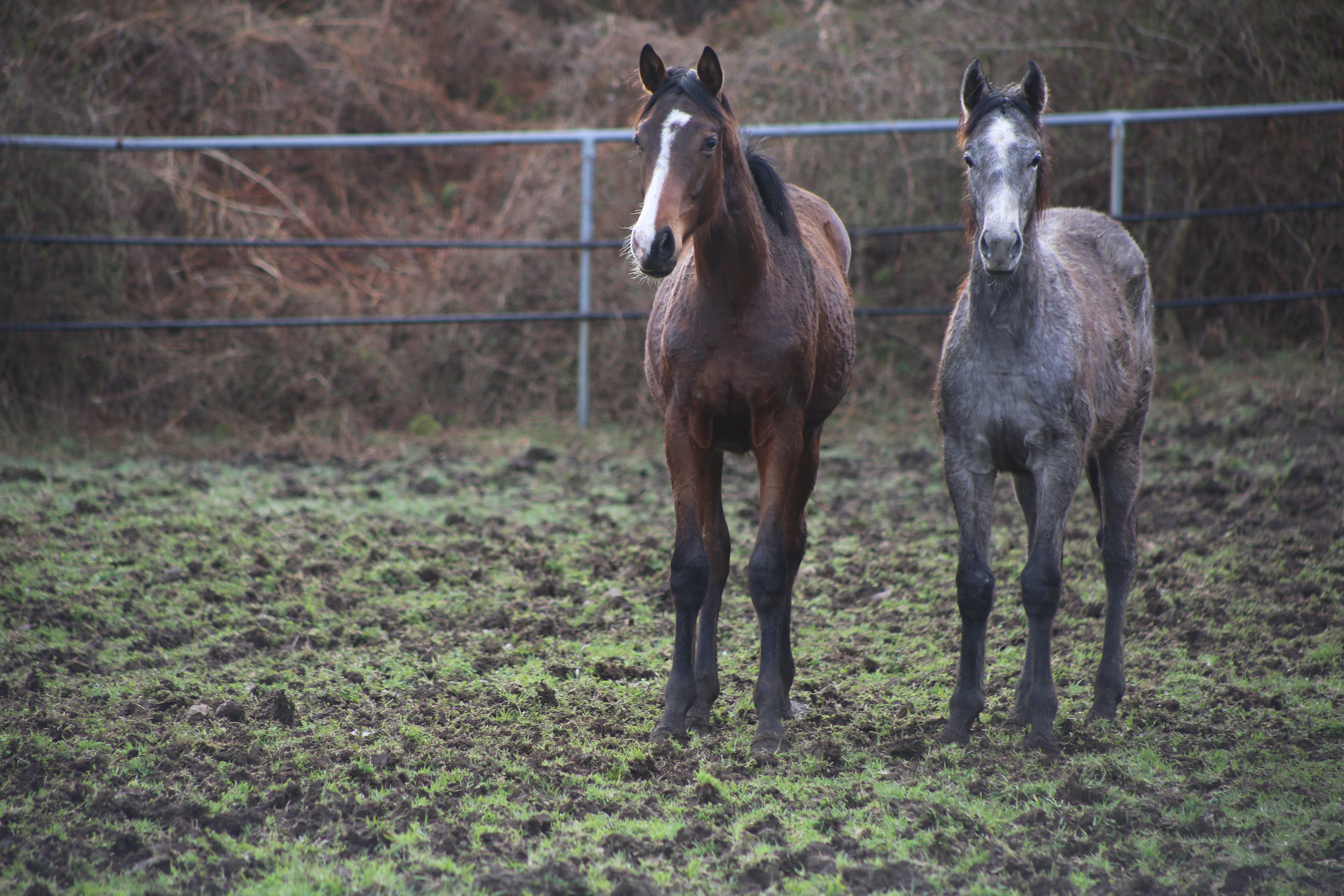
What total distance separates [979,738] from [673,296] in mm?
1756

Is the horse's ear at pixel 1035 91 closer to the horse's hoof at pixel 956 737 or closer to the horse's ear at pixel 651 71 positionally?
the horse's ear at pixel 651 71

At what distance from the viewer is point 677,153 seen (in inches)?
130

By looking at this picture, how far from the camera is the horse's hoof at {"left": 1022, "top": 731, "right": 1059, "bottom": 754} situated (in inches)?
132

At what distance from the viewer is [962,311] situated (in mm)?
3836

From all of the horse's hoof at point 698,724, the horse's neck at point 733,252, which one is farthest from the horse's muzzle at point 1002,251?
the horse's hoof at point 698,724

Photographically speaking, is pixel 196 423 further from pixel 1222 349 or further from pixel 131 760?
pixel 1222 349

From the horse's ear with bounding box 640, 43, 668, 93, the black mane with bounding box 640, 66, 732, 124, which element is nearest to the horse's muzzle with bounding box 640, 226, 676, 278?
the black mane with bounding box 640, 66, 732, 124

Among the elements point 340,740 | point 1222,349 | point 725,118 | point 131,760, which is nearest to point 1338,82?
point 1222,349

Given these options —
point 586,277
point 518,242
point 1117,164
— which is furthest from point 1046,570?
point 518,242

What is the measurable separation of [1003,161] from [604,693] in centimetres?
222

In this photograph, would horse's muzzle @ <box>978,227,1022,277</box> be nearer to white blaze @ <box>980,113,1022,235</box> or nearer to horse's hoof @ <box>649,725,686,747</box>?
white blaze @ <box>980,113,1022,235</box>

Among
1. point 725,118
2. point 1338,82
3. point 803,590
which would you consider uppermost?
point 1338,82

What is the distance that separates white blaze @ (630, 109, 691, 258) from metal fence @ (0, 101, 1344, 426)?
4.48 m

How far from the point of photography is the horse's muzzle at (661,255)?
121 inches
